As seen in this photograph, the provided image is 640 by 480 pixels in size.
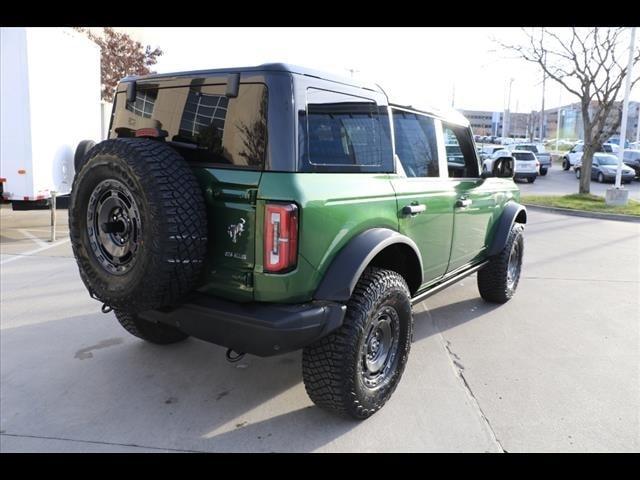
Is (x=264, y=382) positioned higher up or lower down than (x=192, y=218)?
lower down

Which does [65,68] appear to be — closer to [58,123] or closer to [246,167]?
[58,123]

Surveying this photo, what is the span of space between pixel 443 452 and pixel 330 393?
700 millimetres

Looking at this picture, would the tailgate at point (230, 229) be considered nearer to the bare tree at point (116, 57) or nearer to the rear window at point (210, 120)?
the rear window at point (210, 120)

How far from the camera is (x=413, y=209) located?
132 inches

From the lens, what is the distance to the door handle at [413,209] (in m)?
3.30

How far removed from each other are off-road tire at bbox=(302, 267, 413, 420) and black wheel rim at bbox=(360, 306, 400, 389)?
0.05 m

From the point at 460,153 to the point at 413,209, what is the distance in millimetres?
1501

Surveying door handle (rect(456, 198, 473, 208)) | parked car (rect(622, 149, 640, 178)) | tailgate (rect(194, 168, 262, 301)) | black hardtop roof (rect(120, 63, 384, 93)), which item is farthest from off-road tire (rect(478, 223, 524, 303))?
parked car (rect(622, 149, 640, 178))

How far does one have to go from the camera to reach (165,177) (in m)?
2.46

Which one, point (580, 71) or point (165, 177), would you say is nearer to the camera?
point (165, 177)

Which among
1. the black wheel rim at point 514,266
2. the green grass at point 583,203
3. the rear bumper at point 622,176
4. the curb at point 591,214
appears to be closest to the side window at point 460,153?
the black wheel rim at point 514,266

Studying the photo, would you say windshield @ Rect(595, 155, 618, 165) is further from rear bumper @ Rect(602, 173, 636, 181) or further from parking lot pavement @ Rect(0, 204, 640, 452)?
parking lot pavement @ Rect(0, 204, 640, 452)

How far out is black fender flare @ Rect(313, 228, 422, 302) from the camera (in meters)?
2.68

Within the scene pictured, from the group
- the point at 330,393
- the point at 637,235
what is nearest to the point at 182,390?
the point at 330,393
